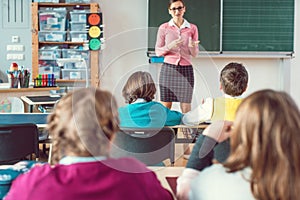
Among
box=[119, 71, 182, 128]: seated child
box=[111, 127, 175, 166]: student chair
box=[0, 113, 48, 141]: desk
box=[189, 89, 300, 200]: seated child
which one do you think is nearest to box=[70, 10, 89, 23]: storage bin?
box=[0, 113, 48, 141]: desk

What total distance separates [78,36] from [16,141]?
3.74 metres

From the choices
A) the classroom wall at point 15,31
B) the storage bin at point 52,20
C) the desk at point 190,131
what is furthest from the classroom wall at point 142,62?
the desk at point 190,131

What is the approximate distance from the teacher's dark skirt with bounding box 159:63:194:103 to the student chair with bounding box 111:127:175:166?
1669 mm

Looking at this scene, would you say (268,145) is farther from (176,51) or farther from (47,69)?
(47,69)

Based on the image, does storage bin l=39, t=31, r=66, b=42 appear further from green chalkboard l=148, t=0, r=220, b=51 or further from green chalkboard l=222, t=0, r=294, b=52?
green chalkboard l=222, t=0, r=294, b=52

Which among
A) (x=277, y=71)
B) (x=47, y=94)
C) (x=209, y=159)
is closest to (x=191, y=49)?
(x=47, y=94)

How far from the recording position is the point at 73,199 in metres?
1.17

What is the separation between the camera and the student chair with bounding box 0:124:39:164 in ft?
10.1

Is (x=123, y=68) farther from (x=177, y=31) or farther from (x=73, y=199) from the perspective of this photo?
(x=73, y=199)

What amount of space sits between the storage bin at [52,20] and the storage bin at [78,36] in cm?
15

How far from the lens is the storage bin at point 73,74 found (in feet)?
22.1

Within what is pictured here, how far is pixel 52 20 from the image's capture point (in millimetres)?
6660

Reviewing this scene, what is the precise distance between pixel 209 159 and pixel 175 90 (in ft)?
11.2

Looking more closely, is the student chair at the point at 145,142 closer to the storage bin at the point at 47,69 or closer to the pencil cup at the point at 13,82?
the pencil cup at the point at 13,82
